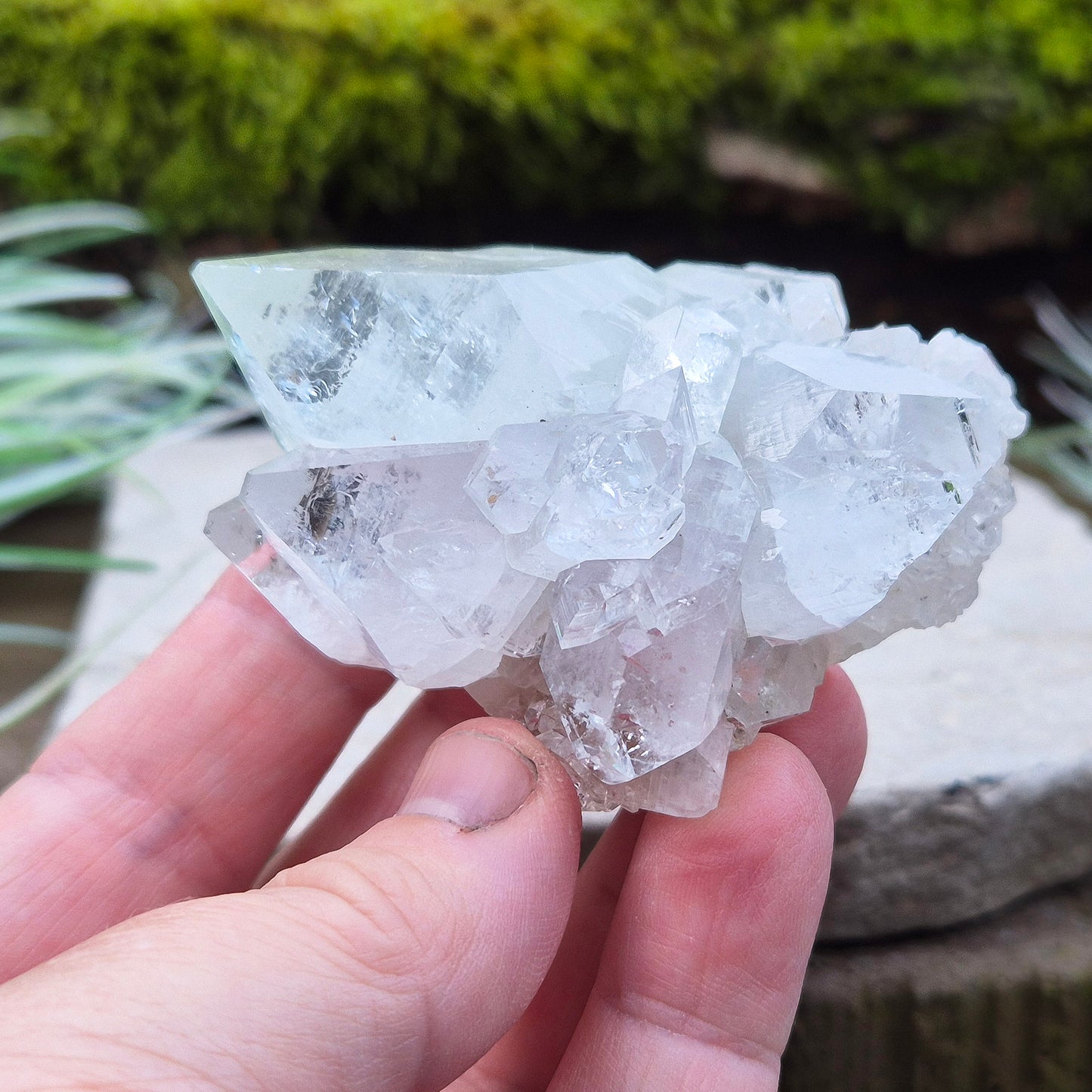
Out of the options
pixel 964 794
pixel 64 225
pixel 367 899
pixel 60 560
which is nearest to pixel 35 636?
pixel 60 560

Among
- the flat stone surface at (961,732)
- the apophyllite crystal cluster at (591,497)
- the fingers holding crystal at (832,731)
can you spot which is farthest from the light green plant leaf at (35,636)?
the fingers holding crystal at (832,731)

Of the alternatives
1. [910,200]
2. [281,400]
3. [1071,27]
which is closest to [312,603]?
[281,400]

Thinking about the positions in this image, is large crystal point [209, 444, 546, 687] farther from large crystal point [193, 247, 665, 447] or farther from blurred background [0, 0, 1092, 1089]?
blurred background [0, 0, 1092, 1089]

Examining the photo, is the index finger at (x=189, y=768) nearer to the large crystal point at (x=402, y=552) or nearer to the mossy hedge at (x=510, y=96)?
the large crystal point at (x=402, y=552)

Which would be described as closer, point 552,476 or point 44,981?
point 44,981

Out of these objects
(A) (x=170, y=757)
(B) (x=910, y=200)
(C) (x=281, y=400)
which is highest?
(C) (x=281, y=400)

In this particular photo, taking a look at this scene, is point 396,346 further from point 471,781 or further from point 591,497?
point 471,781

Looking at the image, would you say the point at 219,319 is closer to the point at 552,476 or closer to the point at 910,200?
the point at 552,476
